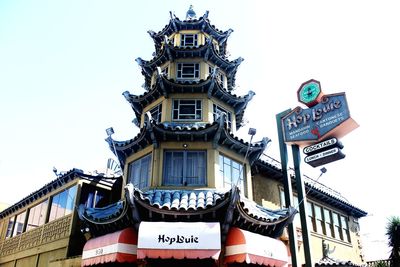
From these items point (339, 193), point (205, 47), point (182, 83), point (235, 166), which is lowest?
point (235, 166)

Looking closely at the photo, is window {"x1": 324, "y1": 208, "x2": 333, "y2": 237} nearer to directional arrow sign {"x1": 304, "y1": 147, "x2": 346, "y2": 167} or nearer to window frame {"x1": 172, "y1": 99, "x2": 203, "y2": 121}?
directional arrow sign {"x1": 304, "y1": 147, "x2": 346, "y2": 167}

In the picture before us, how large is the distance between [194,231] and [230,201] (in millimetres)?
1815

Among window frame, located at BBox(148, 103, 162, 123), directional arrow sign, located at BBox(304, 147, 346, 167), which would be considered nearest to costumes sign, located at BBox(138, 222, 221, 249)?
directional arrow sign, located at BBox(304, 147, 346, 167)

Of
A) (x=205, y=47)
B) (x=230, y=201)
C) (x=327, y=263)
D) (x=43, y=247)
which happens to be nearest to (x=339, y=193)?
(x=327, y=263)

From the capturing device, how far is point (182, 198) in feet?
48.9

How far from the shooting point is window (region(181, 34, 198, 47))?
2291cm

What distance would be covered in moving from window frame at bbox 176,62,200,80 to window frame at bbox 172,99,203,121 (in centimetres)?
212

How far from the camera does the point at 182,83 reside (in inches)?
757

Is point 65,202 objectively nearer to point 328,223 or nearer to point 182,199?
point 182,199

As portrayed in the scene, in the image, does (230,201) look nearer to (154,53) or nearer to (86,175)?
(86,175)

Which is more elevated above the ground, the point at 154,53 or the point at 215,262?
the point at 154,53

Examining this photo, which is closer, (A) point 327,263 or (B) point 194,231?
(B) point 194,231

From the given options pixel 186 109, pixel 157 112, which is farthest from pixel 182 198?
pixel 157 112

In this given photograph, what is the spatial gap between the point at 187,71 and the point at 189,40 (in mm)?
2940
